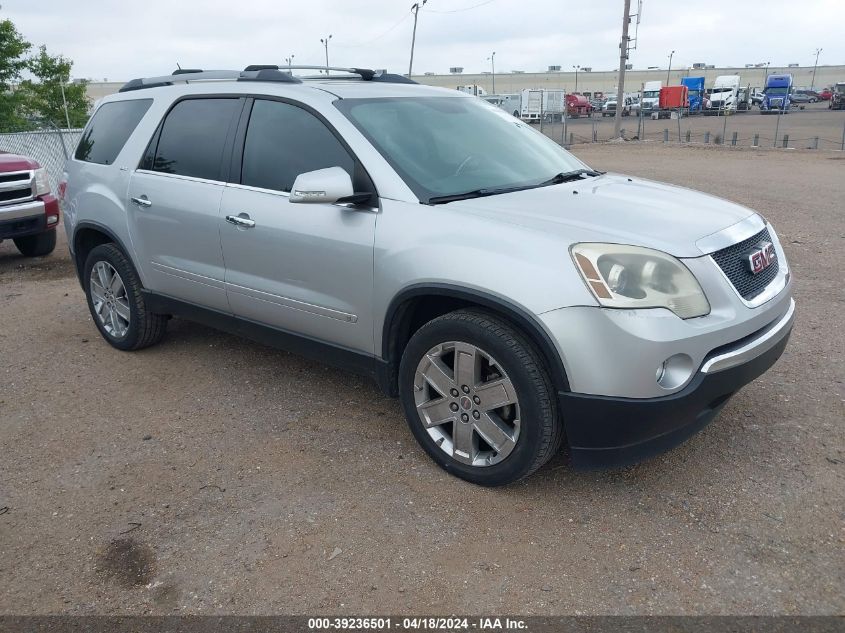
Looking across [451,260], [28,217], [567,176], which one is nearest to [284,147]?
[451,260]

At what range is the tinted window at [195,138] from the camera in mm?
4277

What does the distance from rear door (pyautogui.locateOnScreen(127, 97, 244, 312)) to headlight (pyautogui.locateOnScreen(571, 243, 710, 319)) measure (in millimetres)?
2295

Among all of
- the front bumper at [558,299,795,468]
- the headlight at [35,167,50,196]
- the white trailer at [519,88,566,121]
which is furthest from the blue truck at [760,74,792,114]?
the front bumper at [558,299,795,468]

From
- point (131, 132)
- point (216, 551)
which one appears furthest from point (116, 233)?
point (216, 551)

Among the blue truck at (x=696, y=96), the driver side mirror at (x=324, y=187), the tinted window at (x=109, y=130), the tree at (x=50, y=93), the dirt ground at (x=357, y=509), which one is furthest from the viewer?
the blue truck at (x=696, y=96)

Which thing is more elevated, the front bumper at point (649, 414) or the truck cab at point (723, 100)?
the truck cab at point (723, 100)

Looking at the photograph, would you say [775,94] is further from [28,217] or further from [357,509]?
[357,509]

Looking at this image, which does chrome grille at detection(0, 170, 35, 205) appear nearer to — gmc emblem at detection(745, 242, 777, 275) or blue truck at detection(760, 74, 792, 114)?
gmc emblem at detection(745, 242, 777, 275)

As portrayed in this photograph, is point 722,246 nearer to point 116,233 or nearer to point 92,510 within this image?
point 92,510

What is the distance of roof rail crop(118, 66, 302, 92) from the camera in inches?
164

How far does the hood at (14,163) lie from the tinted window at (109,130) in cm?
362

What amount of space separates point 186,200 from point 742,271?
3138mm

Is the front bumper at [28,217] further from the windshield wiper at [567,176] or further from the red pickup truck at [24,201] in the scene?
the windshield wiper at [567,176]

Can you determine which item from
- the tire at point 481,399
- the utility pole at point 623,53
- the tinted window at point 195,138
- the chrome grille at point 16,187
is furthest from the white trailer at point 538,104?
the tire at point 481,399
